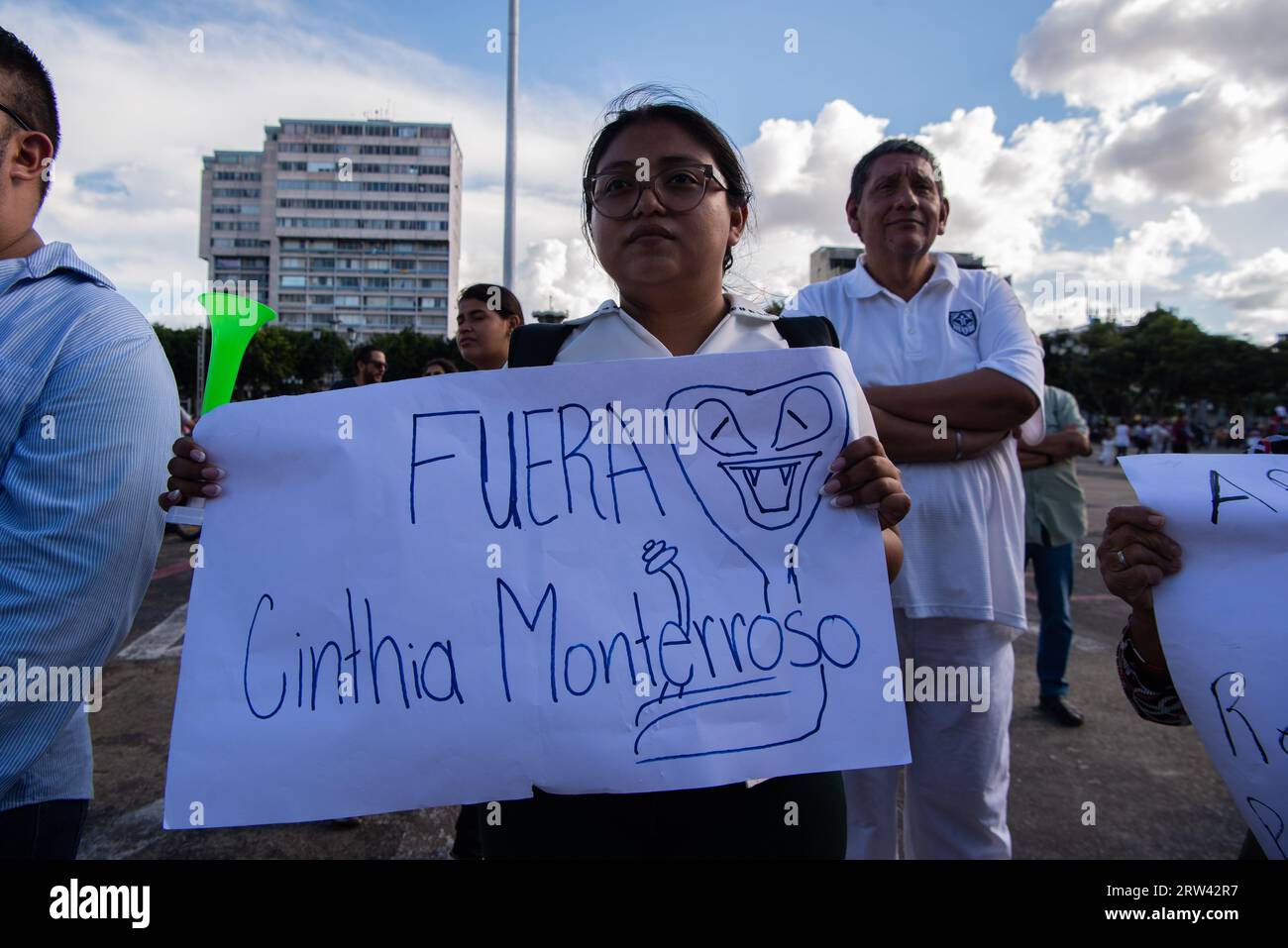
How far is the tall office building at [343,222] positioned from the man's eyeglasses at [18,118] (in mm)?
116610

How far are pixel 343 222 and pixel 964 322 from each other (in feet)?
423

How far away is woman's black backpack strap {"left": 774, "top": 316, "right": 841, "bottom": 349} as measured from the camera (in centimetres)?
142

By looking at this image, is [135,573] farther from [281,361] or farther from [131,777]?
[281,361]

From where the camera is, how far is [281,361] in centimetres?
4900

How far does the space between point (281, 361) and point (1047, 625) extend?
53222 mm

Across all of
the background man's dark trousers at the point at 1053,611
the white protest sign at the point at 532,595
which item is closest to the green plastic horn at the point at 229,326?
the white protest sign at the point at 532,595

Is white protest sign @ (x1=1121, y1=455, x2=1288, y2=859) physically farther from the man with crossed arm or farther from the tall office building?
the tall office building

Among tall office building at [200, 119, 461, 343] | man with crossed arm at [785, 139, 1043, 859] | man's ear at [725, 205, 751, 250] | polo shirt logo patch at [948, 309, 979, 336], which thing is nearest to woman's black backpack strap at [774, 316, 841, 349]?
man's ear at [725, 205, 751, 250]

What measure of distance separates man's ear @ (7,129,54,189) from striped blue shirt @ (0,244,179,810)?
0.54 feet

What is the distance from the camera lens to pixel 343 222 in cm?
11431

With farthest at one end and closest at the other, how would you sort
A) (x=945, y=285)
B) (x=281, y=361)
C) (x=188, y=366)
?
(x=188, y=366) → (x=281, y=361) → (x=945, y=285)

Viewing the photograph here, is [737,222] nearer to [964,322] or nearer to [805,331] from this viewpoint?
[805,331]

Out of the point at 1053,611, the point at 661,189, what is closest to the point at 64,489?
the point at 661,189
